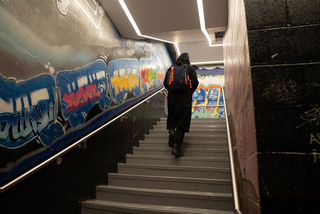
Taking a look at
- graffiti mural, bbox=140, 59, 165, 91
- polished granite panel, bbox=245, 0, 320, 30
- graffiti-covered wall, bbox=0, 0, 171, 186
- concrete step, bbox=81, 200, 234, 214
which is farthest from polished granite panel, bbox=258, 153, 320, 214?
graffiti mural, bbox=140, 59, 165, 91

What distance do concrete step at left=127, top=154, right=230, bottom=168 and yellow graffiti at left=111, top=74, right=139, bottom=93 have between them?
119 centimetres

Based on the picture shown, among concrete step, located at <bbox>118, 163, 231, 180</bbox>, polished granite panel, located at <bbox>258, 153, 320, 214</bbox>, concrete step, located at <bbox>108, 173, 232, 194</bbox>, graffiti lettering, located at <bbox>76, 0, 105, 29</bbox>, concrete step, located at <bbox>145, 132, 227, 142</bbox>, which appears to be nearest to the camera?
polished granite panel, located at <bbox>258, 153, 320, 214</bbox>

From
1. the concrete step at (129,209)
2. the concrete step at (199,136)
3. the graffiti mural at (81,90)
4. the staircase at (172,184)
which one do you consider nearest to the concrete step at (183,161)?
the staircase at (172,184)

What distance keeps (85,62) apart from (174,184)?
189cm

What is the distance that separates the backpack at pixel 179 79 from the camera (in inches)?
139

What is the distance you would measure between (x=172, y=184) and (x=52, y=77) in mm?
1830

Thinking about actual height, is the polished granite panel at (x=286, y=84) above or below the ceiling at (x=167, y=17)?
below

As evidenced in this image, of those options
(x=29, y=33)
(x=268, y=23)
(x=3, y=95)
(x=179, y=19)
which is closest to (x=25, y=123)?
(x=3, y=95)

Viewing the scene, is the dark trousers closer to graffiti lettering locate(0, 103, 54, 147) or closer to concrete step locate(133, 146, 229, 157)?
concrete step locate(133, 146, 229, 157)

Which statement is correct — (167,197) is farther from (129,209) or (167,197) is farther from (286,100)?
(286,100)

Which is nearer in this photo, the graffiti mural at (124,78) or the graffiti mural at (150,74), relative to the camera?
the graffiti mural at (124,78)

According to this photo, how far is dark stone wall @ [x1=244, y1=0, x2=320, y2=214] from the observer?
1.17 meters

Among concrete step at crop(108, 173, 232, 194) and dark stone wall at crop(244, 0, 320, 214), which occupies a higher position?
dark stone wall at crop(244, 0, 320, 214)

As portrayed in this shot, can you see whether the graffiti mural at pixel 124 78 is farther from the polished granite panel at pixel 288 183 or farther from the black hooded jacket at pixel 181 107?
the polished granite panel at pixel 288 183
